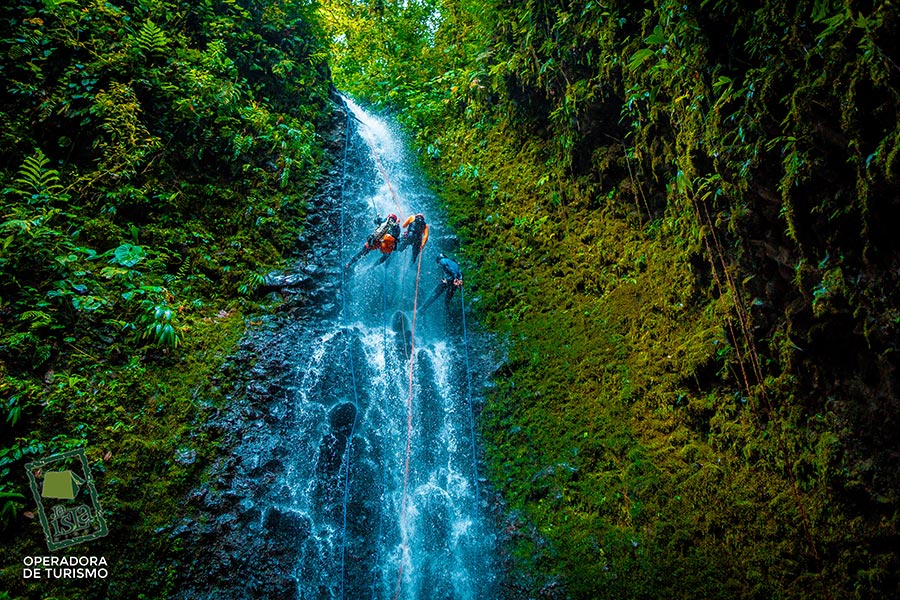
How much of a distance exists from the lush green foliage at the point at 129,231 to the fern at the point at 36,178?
0.03 meters

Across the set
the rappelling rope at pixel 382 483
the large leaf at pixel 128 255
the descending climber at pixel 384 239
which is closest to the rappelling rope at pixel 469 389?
the rappelling rope at pixel 382 483

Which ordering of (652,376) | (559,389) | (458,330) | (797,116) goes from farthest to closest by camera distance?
(458,330) → (559,389) → (652,376) → (797,116)

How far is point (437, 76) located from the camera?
1313 cm

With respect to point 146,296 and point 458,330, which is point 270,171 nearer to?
point 146,296

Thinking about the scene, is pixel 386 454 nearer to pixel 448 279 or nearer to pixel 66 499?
pixel 448 279

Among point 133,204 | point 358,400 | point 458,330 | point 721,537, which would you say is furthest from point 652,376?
point 133,204

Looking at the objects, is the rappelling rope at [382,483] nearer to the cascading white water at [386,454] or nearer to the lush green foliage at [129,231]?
the cascading white water at [386,454]

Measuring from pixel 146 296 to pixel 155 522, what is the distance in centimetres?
296

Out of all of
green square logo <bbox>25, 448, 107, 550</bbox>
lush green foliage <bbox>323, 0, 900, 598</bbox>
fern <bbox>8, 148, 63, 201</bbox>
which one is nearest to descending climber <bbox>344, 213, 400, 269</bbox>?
lush green foliage <bbox>323, 0, 900, 598</bbox>

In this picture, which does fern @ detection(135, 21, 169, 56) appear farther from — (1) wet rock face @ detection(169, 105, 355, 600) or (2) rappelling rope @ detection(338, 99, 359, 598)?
(1) wet rock face @ detection(169, 105, 355, 600)

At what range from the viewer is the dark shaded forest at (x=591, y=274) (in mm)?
3525

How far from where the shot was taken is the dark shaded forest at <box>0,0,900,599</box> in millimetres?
3525

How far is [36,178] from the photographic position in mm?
5465

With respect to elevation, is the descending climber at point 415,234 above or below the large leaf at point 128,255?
above
